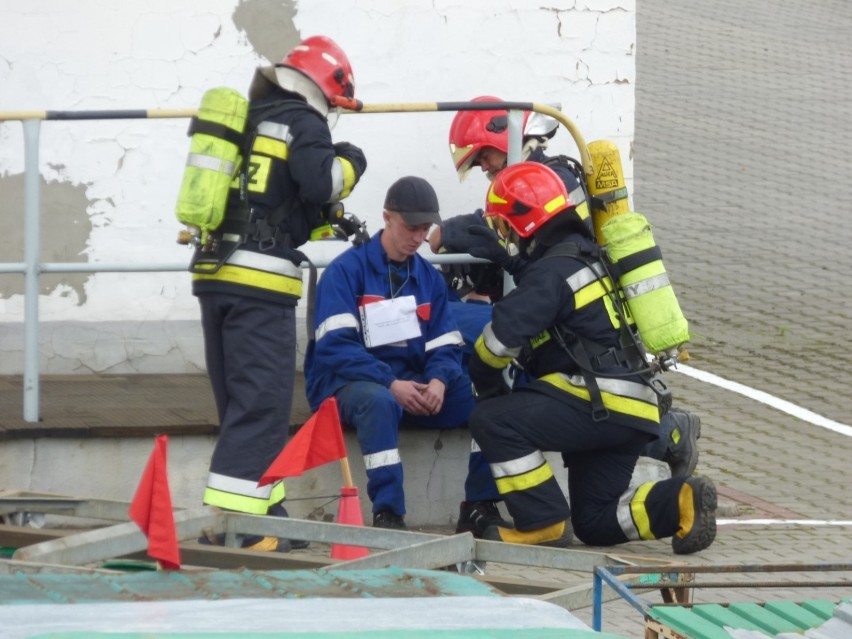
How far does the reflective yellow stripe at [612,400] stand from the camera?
578 centimetres

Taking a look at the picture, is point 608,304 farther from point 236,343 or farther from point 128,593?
point 128,593

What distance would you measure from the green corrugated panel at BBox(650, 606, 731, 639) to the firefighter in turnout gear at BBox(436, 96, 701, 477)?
3.00 m

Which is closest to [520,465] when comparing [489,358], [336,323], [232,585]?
[489,358]

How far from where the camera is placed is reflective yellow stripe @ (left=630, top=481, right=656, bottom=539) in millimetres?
5828

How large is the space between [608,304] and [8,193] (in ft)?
9.39

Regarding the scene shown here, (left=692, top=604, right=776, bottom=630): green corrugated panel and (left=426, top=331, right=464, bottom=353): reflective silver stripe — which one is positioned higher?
(left=426, top=331, right=464, bottom=353): reflective silver stripe

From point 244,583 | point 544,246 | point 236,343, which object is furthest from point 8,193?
point 244,583

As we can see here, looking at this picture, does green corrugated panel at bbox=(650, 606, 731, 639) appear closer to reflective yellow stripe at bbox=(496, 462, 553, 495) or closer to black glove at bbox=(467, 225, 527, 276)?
reflective yellow stripe at bbox=(496, 462, 553, 495)

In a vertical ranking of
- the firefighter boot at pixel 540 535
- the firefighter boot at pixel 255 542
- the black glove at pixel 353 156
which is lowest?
the firefighter boot at pixel 540 535

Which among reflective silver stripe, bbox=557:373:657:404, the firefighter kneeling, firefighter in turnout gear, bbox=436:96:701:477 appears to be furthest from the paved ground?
reflective silver stripe, bbox=557:373:657:404

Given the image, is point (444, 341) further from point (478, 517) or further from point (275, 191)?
point (275, 191)

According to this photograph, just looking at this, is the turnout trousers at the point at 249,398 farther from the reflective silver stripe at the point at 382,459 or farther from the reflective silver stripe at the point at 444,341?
the reflective silver stripe at the point at 444,341

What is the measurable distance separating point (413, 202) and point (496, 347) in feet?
2.34

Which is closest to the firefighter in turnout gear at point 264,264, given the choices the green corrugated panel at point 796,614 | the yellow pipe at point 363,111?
the yellow pipe at point 363,111
